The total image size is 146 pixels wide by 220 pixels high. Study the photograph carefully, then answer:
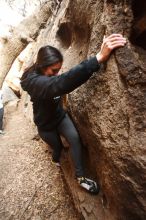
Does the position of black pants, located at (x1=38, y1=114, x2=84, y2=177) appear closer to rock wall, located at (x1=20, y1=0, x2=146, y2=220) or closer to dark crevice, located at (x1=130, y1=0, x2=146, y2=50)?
rock wall, located at (x1=20, y1=0, x2=146, y2=220)

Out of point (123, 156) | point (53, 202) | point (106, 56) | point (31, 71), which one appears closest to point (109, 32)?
point (106, 56)

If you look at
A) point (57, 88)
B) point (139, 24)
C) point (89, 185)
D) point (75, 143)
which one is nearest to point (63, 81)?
point (57, 88)

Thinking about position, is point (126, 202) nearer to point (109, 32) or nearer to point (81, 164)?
point (81, 164)

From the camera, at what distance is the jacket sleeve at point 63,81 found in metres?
2.94

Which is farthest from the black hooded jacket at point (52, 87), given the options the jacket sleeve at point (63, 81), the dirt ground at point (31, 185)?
the dirt ground at point (31, 185)

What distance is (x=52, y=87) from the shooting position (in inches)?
123

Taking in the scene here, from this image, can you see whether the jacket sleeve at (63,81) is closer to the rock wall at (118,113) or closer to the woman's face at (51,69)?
the woman's face at (51,69)

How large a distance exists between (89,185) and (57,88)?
1.50 m

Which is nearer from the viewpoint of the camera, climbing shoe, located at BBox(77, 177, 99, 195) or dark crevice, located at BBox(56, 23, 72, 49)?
climbing shoe, located at BBox(77, 177, 99, 195)

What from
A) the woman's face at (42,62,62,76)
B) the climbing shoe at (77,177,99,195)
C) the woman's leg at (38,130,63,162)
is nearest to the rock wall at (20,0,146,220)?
the climbing shoe at (77,177,99,195)

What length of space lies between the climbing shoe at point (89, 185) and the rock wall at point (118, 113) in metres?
0.17

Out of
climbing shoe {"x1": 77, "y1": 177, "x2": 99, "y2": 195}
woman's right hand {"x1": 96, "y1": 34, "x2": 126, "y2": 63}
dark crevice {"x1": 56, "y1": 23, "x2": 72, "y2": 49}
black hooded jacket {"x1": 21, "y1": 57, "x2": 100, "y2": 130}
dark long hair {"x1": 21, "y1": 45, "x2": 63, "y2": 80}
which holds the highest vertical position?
dark crevice {"x1": 56, "y1": 23, "x2": 72, "y2": 49}

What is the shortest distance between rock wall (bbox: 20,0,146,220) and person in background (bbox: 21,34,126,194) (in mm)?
169

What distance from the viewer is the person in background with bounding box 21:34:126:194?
294 cm
